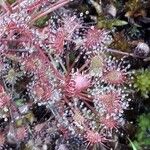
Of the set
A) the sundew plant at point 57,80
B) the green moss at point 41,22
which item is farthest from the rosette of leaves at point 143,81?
the green moss at point 41,22

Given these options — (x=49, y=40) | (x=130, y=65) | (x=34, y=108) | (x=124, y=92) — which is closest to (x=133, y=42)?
(x=130, y=65)

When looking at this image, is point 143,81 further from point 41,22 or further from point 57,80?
point 41,22

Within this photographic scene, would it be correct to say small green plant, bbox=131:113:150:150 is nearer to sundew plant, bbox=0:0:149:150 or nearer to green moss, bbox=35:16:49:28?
sundew plant, bbox=0:0:149:150

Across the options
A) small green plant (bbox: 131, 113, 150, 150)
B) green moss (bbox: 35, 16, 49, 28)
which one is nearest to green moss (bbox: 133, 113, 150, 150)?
small green plant (bbox: 131, 113, 150, 150)

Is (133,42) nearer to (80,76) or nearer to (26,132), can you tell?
(80,76)

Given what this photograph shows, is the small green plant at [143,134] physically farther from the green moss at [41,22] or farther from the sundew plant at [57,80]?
the green moss at [41,22]

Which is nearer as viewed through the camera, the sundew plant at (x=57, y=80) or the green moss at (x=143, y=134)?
the sundew plant at (x=57, y=80)

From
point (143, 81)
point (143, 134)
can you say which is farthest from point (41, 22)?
point (143, 134)
